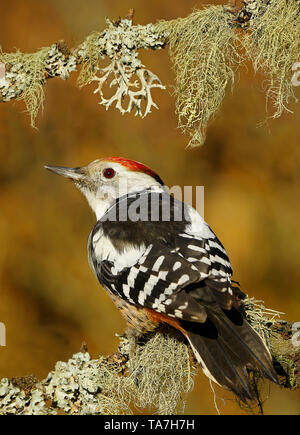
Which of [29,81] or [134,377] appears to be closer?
[134,377]

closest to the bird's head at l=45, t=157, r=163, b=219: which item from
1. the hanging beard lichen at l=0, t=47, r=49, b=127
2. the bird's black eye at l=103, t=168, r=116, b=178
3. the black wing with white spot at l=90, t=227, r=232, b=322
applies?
the bird's black eye at l=103, t=168, r=116, b=178

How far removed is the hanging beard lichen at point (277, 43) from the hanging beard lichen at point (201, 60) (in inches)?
3.7

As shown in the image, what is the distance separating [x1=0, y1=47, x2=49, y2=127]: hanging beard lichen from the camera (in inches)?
112

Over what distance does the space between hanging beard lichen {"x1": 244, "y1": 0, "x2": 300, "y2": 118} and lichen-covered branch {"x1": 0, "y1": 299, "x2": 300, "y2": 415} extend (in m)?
0.90

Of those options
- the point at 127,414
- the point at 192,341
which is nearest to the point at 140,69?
the point at 192,341

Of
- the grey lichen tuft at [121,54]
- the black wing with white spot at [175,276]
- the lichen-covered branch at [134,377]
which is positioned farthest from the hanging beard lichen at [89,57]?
the lichen-covered branch at [134,377]

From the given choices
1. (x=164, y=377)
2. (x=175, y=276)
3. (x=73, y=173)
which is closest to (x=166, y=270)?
(x=175, y=276)

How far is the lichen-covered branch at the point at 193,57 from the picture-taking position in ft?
8.44

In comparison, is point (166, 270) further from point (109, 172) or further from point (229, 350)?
point (109, 172)

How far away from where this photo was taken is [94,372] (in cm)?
254

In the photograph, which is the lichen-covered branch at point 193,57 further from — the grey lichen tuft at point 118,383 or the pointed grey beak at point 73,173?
the grey lichen tuft at point 118,383

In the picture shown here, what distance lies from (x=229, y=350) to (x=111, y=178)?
112 cm

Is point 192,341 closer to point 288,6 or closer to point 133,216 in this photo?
point 133,216

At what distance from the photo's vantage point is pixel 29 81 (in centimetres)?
286
